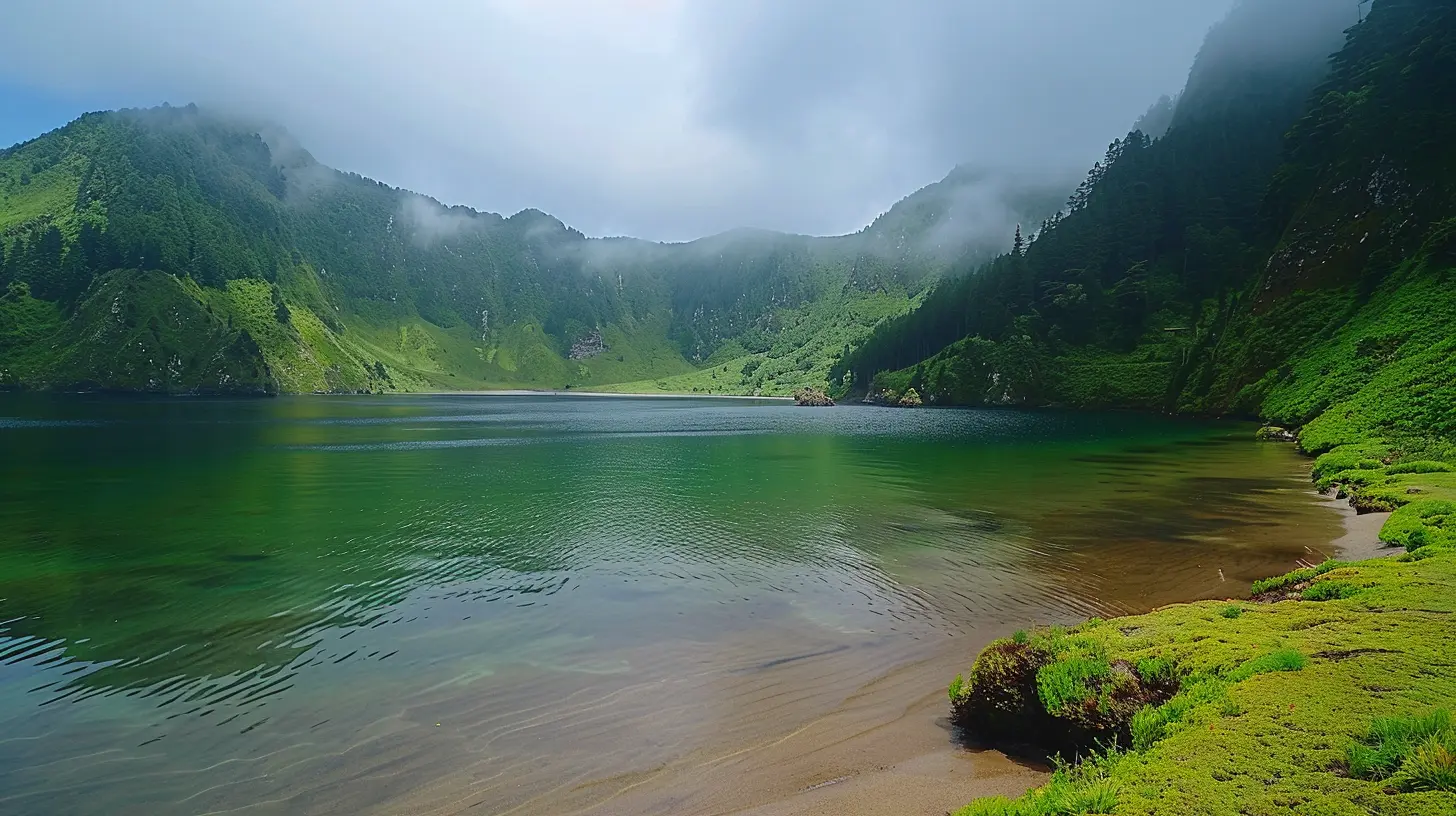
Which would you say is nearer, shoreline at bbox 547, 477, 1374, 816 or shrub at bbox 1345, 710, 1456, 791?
shrub at bbox 1345, 710, 1456, 791

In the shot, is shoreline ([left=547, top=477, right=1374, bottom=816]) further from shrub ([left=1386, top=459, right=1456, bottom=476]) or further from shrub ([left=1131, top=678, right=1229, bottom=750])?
shrub ([left=1386, top=459, right=1456, bottom=476])

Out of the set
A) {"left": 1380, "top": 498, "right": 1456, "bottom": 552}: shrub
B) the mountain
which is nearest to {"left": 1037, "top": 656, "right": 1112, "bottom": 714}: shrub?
{"left": 1380, "top": 498, "right": 1456, "bottom": 552}: shrub

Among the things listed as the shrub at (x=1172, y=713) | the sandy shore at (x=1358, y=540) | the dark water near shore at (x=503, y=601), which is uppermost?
the shrub at (x=1172, y=713)

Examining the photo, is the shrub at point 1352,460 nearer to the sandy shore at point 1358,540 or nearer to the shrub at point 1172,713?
the sandy shore at point 1358,540

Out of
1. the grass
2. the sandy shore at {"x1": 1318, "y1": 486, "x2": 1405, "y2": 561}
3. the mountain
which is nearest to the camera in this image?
the grass

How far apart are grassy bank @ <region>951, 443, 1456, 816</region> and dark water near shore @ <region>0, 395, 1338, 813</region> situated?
5521 mm

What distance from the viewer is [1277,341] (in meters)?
93.4

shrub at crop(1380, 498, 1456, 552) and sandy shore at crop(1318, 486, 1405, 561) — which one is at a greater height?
shrub at crop(1380, 498, 1456, 552)

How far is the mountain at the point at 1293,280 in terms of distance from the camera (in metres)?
68.9

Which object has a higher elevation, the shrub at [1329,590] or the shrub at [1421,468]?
the shrub at [1421,468]

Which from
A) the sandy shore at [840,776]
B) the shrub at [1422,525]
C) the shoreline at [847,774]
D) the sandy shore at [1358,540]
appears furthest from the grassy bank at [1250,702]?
the sandy shore at [1358,540]

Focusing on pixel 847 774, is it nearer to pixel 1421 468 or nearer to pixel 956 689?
pixel 956 689

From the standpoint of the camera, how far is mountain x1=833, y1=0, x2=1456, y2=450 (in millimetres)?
68875

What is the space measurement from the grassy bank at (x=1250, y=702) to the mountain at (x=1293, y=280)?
47501 millimetres
